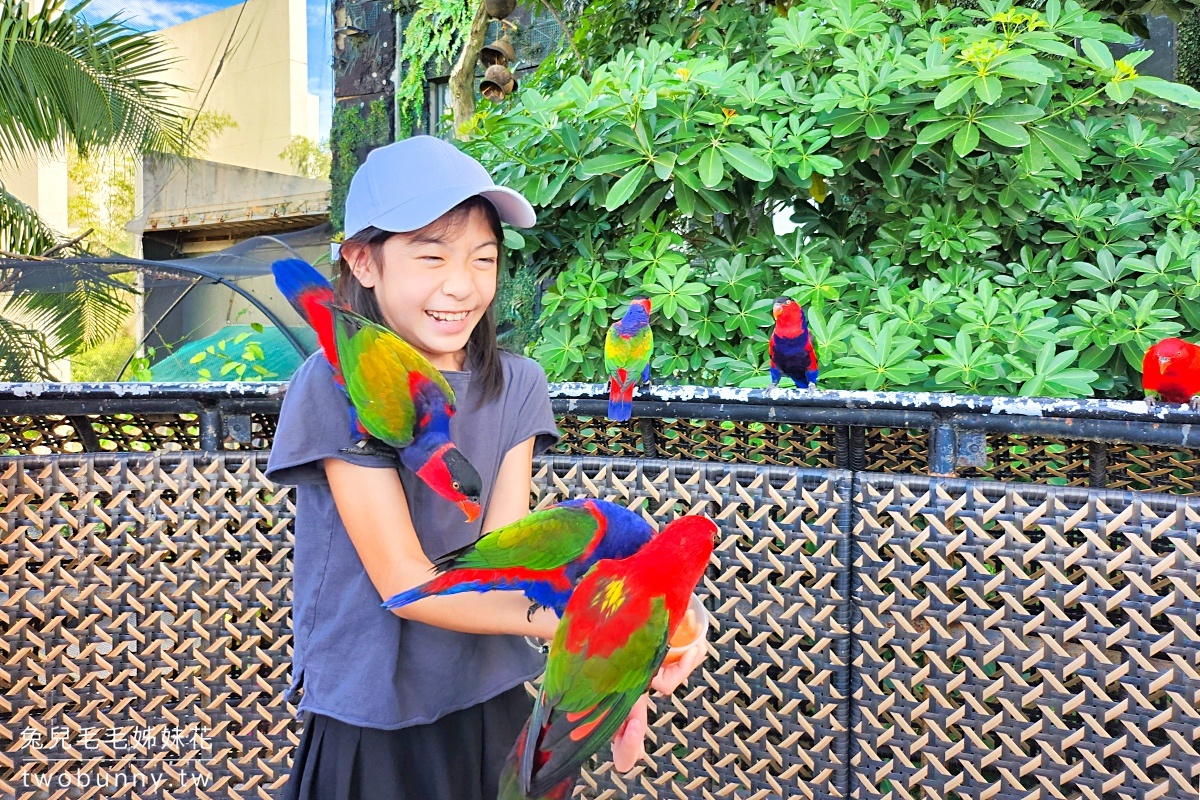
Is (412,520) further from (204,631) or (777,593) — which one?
(204,631)

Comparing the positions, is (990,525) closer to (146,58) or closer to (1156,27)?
(1156,27)

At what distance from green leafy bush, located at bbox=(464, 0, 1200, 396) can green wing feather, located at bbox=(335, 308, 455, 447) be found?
54.1 inches

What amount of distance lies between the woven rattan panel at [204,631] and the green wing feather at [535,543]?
2.11ft

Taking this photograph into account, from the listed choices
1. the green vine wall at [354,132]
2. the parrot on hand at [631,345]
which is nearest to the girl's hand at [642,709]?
the parrot on hand at [631,345]

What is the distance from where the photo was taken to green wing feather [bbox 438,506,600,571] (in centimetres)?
61

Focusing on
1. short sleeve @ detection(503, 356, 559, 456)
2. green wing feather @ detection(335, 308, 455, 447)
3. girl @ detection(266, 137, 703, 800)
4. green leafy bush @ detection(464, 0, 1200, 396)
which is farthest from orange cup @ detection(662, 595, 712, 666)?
green leafy bush @ detection(464, 0, 1200, 396)

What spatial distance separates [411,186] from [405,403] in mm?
188

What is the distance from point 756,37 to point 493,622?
256 cm

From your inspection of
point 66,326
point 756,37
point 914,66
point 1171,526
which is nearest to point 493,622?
point 1171,526

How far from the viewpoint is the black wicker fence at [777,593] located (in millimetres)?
1039

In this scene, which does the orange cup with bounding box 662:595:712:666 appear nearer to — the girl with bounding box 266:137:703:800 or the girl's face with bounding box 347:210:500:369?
the girl with bounding box 266:137:703:800

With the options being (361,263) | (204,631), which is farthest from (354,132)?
(361,263)

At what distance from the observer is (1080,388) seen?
1758 mm

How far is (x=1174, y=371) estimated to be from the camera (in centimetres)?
163
